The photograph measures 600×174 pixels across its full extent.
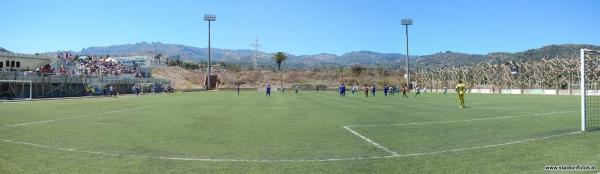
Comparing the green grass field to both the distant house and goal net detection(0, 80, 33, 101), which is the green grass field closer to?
goal net detection(0, 80, 33, 101)

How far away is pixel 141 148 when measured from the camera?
10.4 metres

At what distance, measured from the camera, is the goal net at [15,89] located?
4536 cm

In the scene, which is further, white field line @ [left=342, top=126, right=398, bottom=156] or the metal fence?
the metal fence

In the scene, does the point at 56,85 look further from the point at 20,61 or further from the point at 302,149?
the point at 302,149

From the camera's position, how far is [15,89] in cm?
4659

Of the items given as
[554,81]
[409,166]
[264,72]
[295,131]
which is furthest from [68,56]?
[264,72]

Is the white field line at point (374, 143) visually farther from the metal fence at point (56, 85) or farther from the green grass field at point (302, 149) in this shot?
the metal fence at point (56, 85)

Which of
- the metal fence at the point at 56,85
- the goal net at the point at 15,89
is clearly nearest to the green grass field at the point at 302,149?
the goal net at the point at 15,89

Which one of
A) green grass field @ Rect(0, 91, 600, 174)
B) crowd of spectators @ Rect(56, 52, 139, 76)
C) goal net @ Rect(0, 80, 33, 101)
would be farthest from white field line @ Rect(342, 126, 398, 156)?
crowd of spectators @ Rect(56, 52, 139, 76)

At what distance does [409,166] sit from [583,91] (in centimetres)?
743

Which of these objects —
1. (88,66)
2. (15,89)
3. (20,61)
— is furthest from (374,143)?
(88,66)

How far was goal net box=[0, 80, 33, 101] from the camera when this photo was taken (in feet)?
149

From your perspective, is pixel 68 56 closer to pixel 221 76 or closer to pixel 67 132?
pixel 67 132

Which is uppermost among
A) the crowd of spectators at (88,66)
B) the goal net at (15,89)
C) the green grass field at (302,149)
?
the crowd of spectators at (88,66)
